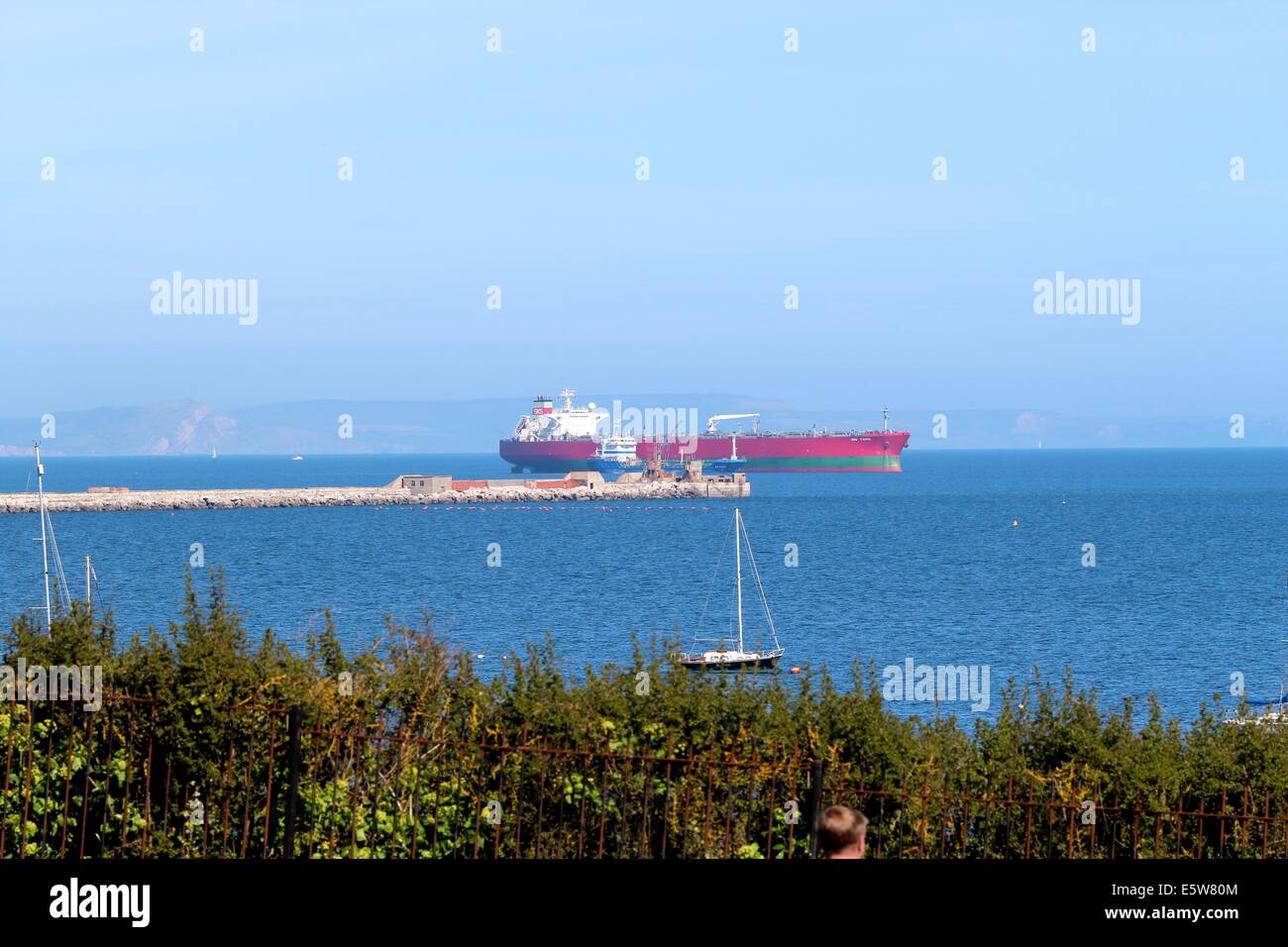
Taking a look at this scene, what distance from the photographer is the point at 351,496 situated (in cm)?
10594

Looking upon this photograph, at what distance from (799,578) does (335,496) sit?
55954 mm

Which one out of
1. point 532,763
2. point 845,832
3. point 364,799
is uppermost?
point 845,832

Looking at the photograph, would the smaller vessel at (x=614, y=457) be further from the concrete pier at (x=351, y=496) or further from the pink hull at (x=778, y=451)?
the concrete pier at (x=351, y=496)

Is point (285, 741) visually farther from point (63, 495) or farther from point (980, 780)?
point (63, 495)

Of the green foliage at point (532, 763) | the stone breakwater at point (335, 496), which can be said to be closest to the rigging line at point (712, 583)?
the green foliage at point (532, 763)

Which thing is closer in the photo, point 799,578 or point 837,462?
point 799,578

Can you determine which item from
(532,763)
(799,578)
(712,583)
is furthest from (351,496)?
(532,763)

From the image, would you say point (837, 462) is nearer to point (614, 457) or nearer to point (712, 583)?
point (614, 457)

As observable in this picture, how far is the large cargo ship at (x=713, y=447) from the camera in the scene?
151m

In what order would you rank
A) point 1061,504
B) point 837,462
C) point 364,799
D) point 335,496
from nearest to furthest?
1. point 364,799
2. point 335,496
3. point 1061,504
4. point 837,462

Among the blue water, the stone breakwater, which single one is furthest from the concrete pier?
the blue water

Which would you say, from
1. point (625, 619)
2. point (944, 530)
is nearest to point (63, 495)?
point (944, 530)
